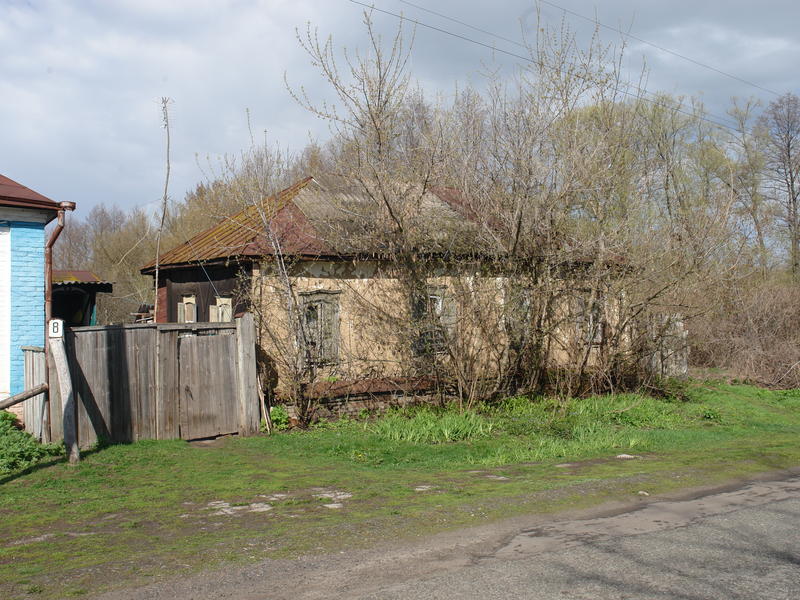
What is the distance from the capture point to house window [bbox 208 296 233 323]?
15.3 metres

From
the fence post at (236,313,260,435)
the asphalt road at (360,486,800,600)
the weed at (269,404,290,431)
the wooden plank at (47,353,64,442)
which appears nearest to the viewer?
the asphalt road at (360,486,800,600)

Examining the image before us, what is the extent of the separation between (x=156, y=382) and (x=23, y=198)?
388cm

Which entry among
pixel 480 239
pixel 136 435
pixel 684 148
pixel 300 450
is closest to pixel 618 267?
Answer: pixel 480 239

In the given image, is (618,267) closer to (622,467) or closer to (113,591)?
(622,467)

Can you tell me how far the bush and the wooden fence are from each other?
0.27 m

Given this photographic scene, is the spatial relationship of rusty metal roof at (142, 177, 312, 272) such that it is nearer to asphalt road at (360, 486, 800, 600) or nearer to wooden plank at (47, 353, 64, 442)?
wooden plank at (47, 353, 64, 442)

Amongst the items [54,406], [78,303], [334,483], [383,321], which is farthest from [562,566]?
[78,303]

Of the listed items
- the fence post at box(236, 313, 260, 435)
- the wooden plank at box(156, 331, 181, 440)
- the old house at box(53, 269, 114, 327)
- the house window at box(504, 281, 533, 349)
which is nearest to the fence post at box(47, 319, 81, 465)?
the wooden plank at box(156, 331, 181, 440)

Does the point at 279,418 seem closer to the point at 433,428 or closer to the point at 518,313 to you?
the point at 433,428

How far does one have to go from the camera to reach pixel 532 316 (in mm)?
14328

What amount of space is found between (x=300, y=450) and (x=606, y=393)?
777 centimetres

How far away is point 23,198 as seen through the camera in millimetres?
11883

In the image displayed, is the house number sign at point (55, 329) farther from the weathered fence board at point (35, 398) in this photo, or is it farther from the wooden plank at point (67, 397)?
the weathered fence board at point (35, 398)

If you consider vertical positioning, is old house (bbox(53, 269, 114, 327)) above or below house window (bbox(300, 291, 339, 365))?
above
